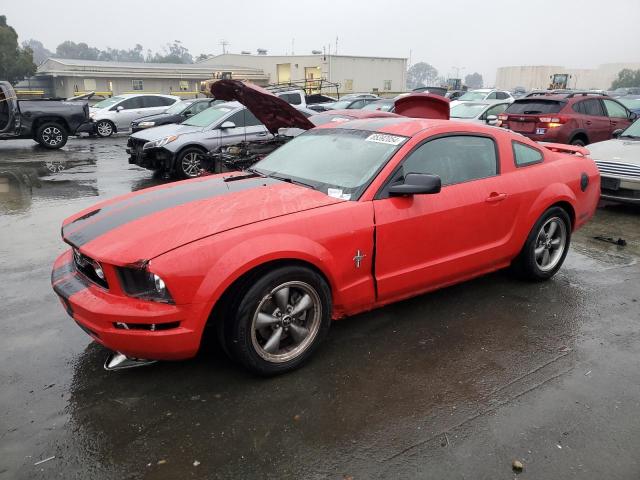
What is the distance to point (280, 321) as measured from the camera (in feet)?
10.00

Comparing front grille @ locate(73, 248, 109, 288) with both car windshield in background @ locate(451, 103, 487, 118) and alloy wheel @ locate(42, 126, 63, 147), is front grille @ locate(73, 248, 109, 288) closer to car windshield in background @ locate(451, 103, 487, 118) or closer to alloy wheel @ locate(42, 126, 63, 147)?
car windshield in background @ locate(451, 103, 487, 118)

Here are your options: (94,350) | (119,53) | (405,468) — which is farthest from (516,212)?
(119,53)

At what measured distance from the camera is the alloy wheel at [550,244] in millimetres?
4504

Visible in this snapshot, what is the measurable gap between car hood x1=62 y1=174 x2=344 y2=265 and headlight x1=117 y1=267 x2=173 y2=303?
8 cm

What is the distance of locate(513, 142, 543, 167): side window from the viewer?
14.1ft

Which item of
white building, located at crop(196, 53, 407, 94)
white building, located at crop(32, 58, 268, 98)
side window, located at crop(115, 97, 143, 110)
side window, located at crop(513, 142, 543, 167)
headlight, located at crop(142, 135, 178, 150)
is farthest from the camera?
white building, located at crop(196, 53, 407, 94)

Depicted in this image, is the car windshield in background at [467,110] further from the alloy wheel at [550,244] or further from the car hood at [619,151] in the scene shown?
the alloy wheel at [550,244]

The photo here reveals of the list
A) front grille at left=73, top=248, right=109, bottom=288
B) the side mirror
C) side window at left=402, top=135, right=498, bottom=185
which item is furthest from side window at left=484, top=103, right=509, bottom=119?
front grille at left=73, top=248, right=109, bottom=288

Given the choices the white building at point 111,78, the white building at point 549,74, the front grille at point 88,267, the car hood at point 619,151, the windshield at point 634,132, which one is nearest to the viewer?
the front grille at point 88,267

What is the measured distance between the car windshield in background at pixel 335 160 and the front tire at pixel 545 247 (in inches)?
65.7

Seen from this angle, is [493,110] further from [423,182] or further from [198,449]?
[198,449]

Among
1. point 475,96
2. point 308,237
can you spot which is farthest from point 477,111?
point 308,237

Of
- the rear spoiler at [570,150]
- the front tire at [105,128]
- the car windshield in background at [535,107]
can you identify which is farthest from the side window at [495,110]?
the front tire at [105,128]

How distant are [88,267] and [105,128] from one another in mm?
17253
